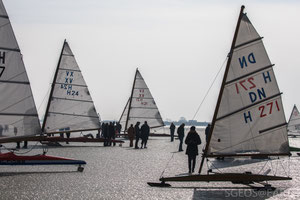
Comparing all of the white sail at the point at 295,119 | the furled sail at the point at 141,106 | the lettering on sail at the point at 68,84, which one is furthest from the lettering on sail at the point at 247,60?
the white sail at the point at 295,119

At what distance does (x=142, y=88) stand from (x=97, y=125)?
62.6 feet

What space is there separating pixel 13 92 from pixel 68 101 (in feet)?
68.6

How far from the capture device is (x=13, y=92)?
66.2 feet

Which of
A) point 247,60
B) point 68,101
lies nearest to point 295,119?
point 68,101

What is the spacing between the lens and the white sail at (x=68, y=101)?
131 ft

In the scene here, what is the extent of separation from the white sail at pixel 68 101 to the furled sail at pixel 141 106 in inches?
702

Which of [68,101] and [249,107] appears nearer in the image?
[249,107]

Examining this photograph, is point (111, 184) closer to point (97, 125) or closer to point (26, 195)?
point (26, 195)

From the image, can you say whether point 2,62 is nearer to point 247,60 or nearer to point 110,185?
point 110,185

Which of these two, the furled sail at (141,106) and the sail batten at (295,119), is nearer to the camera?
the furled sail at (141,106)

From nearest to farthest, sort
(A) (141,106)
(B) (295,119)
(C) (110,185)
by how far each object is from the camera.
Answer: (C) (110,185) → (A) (141,106) → (B) (295,119)

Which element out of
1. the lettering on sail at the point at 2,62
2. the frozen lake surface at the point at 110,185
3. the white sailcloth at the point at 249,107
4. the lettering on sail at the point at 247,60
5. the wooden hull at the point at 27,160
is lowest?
the frozen lake surface at the point at 110,185

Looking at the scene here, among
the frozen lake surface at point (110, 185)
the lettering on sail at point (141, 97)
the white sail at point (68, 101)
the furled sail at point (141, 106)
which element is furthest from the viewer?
the lettering on sail at point (141, 97)

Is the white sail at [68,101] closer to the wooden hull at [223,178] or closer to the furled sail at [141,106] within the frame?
the furled sail at [141,106]
